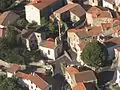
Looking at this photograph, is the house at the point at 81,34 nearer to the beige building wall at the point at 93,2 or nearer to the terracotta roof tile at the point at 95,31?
the terracotta roof tile at the point at 95,31

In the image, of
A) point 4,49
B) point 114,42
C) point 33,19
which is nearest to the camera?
point 114,42

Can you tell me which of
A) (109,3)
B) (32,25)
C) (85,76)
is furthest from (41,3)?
(85,76)

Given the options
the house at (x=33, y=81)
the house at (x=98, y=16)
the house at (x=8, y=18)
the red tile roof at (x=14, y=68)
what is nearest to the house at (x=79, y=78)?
the house at (x=33, y=81)

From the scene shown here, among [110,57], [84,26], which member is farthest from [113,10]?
[110,57]

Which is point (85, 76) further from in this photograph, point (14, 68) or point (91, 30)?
point (14, 68)

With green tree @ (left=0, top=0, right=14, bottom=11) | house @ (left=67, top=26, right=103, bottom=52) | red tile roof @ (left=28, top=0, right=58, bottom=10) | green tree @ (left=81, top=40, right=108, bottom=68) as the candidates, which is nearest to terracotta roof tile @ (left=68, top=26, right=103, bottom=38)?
house @ (left=67, top=26, right=103, bottom=52)

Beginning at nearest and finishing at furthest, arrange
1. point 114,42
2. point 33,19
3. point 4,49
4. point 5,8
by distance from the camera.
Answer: point 114,42 → point 4,49 → point 33,19 → point 5,8

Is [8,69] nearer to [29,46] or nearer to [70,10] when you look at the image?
[29,46]
